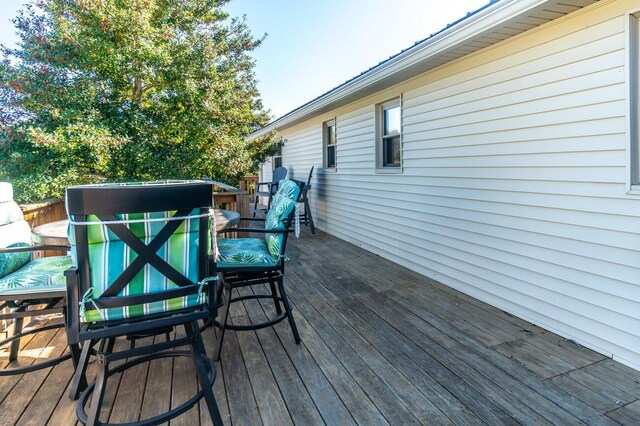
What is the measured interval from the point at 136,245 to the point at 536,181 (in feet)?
9.42

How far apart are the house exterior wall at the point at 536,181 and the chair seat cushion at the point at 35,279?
10.7ft

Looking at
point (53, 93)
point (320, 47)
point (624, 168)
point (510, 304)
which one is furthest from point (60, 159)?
point (320, 47)

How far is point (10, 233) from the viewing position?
2195 mm

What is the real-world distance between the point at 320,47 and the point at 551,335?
42.2 feet

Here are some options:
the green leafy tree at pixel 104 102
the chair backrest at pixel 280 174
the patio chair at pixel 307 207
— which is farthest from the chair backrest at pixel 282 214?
the chair backrest at pixel 280 174

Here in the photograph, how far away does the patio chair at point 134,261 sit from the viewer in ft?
4.37

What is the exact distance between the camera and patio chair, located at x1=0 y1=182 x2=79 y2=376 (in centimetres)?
187

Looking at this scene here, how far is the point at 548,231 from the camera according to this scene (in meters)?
2.75

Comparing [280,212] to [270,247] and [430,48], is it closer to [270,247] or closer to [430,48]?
[270,247]

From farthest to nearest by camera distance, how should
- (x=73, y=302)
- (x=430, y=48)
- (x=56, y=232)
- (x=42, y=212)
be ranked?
(x=42, y=212), (x=430, y=48), (x=56, y=232), (x=73, y=302)

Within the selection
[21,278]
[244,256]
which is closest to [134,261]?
[244,256]

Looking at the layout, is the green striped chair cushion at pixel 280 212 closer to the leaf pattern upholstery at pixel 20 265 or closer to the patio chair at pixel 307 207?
the leaf pattern upholstery at pixel 20 265

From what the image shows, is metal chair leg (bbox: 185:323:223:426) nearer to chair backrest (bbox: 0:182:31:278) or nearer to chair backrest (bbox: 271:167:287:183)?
chair backrest (bbox: 0:182:31:278)

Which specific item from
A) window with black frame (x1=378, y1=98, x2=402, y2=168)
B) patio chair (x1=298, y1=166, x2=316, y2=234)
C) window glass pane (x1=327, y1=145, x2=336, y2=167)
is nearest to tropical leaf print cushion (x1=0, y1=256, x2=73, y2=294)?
window with black frame (x1=378, y1=98, x2=402, y2=168)
